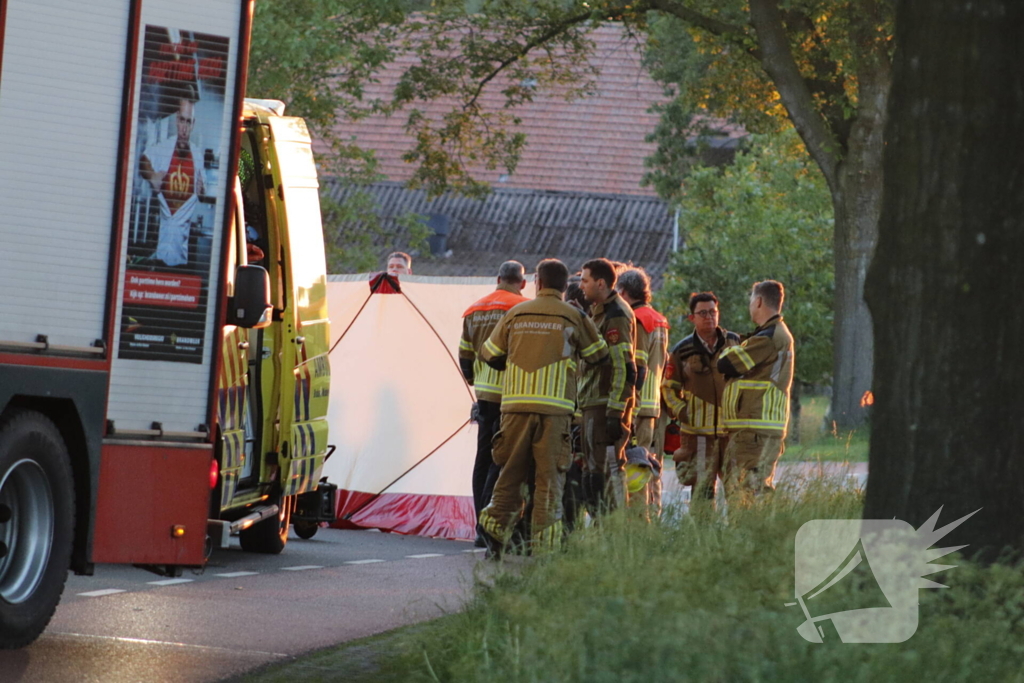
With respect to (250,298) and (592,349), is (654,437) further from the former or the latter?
(250,298)

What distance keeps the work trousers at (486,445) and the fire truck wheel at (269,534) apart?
1.34 metres

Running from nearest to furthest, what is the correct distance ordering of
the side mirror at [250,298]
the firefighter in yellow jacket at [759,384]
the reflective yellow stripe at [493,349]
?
1. the side mirror at [250,298]
2. the reflective yellow stripe at [493,349]
3. the firefighter in yellow jacket at [759,384]

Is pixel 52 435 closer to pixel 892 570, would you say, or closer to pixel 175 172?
pixel 175 172

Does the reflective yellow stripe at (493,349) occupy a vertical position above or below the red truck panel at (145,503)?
above

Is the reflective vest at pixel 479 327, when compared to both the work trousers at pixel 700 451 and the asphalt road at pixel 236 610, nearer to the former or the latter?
the asphalt road at pixel 236 610

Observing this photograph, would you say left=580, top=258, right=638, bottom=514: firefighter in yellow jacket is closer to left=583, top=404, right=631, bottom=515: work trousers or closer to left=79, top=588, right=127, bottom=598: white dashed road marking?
left=583, top=404, right=631, bottom=515: work trousers

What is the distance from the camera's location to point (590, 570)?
6.33 m

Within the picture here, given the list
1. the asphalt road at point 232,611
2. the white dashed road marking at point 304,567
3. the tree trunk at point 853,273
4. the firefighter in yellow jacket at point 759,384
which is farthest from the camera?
the tree trunk at point 853,273

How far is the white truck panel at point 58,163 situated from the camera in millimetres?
6883

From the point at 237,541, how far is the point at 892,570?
24.9 feet

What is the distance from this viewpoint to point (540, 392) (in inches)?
404

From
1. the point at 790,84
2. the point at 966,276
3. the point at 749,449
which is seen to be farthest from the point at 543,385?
the point at 790,84

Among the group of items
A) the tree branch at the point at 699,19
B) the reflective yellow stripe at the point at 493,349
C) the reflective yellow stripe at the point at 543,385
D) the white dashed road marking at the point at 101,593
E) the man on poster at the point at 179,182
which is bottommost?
the white dashed road marking at the point at 101,593

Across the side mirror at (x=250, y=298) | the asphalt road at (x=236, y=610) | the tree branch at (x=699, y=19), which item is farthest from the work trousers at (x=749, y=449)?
the tree branch at (x=699, y=19)
